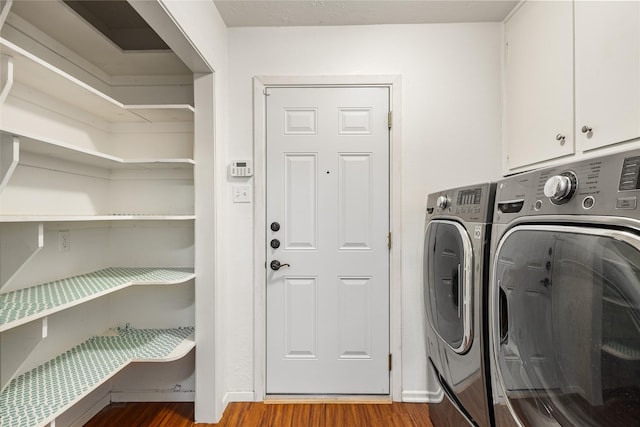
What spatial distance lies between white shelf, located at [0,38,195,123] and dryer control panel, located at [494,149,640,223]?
5.07 ft

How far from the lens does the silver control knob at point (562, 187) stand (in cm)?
71

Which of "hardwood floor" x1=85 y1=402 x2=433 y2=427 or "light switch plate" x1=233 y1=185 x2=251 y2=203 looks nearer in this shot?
"hardwood floor" x1=85 y1=402 x2=433 y2=427

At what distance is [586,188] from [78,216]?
1.86 meters

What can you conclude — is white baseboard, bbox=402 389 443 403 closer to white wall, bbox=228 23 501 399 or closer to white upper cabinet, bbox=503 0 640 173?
white wall, bbox=228 23 501 399

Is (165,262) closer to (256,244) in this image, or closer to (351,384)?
(256,244)

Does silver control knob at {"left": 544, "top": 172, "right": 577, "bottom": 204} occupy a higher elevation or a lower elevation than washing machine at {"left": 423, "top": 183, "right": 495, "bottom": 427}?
higher

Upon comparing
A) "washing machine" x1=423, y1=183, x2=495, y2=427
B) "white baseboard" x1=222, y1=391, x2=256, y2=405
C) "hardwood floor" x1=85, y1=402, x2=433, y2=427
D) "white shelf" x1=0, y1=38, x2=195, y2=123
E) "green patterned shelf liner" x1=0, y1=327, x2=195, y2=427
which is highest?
"white shelf" x1=0, y1=38, x2=195, y2=123

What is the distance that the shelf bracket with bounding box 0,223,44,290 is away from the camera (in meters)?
1.00

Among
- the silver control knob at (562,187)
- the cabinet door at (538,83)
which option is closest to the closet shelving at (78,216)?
the silver control knob at (562,187)

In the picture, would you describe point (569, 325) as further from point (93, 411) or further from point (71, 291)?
point (93, 411)

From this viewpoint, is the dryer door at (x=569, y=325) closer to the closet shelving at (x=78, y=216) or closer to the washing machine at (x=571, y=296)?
the washing machine at (x=571, y=296)

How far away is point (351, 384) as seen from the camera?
1.94 meters

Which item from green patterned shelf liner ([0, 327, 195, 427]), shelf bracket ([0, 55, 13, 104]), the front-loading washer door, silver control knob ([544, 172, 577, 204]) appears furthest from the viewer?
the front-loading washer door

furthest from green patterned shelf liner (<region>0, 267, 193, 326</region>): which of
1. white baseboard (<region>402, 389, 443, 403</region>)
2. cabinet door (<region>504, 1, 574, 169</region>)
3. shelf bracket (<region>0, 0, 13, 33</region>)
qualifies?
cabinet door (<region>504, 1, 574, 169</region>)
